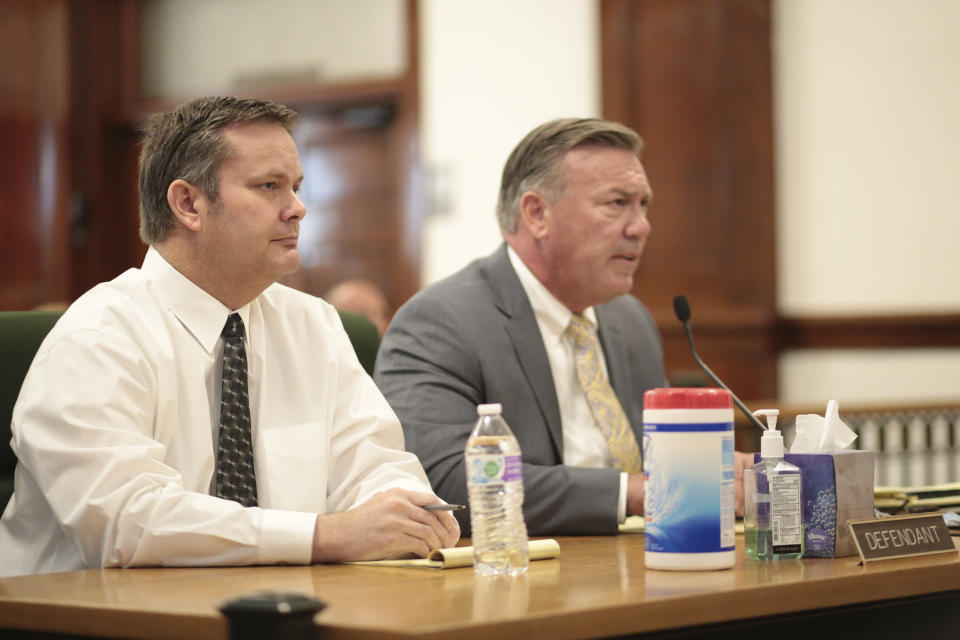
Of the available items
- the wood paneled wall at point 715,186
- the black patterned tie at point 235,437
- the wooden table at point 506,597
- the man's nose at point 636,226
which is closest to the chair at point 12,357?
the black patterned tie at point 235,437

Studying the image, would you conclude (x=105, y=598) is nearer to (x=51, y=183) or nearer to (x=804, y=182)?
(x=804, y=182)

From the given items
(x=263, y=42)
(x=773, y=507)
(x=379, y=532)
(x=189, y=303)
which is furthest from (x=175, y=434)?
(x=263, y=42)

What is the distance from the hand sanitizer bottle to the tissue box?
0.06 ft

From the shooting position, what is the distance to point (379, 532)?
158 centimetres

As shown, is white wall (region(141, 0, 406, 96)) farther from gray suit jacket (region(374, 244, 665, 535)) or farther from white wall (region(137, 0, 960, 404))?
gray suit jacket (region(374, 244, 665, 535))

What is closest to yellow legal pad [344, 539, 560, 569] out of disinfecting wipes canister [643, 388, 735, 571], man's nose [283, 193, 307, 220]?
disinfecting wipes canister [643, 388, 735, 571]

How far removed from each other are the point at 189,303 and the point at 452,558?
62cm

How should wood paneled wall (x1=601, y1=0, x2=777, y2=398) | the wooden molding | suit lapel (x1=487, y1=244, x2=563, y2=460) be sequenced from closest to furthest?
suit lapel (x1=487, y1=244, x2=563, y2=460), the wooden molding, wood paneled wall (x1=601, y1=0, x2=777, y2=398)

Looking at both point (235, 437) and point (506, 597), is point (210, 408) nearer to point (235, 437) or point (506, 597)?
point (235, 437)

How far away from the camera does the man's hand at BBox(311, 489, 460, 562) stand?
157cm

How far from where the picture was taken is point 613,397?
244 centimetres

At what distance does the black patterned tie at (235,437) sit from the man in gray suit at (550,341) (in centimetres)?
39

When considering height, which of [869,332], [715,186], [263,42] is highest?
[263,42]

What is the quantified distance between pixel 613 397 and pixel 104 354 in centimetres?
110
